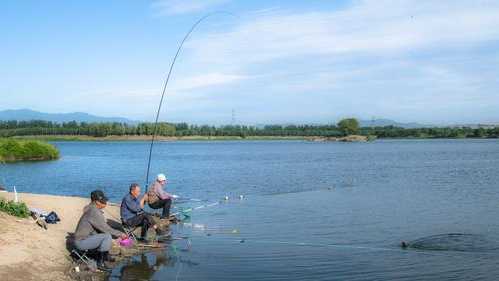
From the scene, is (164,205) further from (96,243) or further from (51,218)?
(96,243)

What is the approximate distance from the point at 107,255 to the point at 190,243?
363 cm

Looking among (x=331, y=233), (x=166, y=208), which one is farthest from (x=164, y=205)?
(x=331, y=233)

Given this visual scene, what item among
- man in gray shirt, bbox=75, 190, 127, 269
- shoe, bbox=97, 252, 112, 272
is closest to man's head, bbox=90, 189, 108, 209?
man in gray shirt, bbox=75, 190, 127, 269

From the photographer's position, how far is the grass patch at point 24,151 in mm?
61844

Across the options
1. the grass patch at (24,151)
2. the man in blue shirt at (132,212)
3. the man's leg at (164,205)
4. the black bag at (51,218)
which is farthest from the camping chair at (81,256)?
the grass patch at (24,151)

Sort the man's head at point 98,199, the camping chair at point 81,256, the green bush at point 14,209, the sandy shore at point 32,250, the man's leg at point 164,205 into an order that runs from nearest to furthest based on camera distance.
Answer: the sandy shore at point 32,250
the man's head at point 98,199
the camping chair at point 81,256
the green bush at point 14,209
the man's leg at point 164,205

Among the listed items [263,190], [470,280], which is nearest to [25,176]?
[263,190]

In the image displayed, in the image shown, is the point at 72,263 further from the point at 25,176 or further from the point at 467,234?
the point at 25,176

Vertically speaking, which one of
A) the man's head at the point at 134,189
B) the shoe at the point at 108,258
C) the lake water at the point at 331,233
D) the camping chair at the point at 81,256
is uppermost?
the man's head at the point at 134,189

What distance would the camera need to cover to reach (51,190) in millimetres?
34406

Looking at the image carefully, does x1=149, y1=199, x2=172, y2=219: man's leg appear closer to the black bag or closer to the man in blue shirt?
the man in blue shirt

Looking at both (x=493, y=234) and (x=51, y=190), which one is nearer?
(x=493, y=234)

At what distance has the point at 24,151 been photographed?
209 ft

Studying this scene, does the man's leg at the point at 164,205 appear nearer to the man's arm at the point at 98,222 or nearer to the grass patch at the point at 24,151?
the man's arm at the point at 98,222
